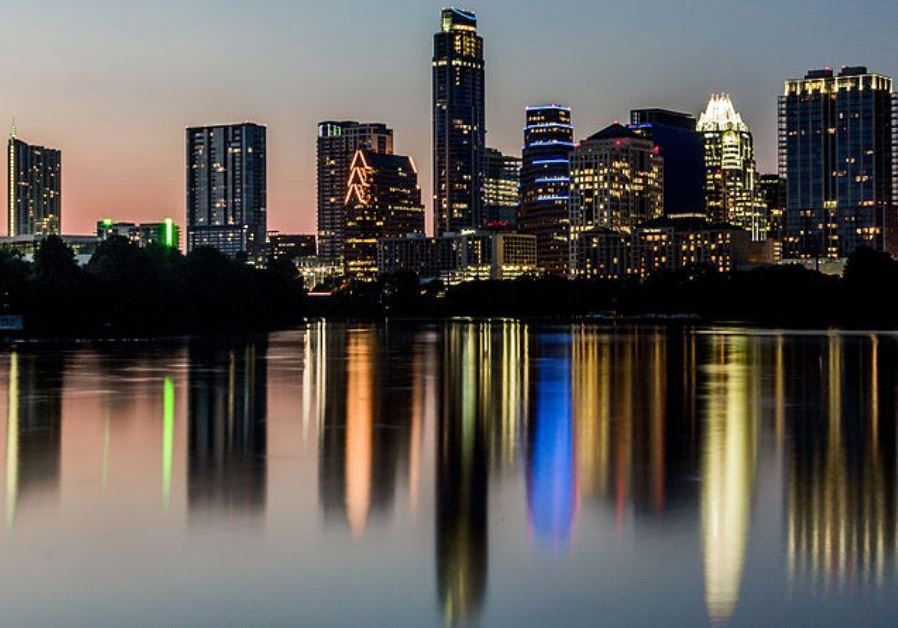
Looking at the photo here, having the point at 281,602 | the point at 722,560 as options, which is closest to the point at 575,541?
the point at 722,560

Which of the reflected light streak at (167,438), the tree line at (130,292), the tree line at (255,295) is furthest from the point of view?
the tree line at (255,295)

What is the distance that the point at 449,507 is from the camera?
60.7 ft

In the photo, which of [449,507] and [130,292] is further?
[130,292]

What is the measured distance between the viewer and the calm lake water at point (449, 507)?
13312 mm

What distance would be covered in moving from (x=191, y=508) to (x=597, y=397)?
68.1ft

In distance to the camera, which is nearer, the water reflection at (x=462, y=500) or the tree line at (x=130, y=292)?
the water reflection at (x=462, y=500)

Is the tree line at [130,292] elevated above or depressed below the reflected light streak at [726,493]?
above

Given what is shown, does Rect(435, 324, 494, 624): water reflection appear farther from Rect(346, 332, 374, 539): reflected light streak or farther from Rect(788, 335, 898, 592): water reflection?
Rect(788, 335, 898, 592): water reflection

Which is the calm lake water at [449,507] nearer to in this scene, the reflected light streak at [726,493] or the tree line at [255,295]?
the reflected light streak at [726,493]

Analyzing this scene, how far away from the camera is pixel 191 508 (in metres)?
18.4

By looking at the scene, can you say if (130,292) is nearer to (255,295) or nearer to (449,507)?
(255,295)

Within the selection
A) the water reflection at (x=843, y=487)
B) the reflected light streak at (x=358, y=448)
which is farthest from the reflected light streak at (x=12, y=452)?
the water reflection at (x=843, y=487)

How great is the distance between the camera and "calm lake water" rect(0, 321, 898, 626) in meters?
13.3

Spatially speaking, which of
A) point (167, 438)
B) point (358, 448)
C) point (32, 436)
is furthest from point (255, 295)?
point (358, 448)
